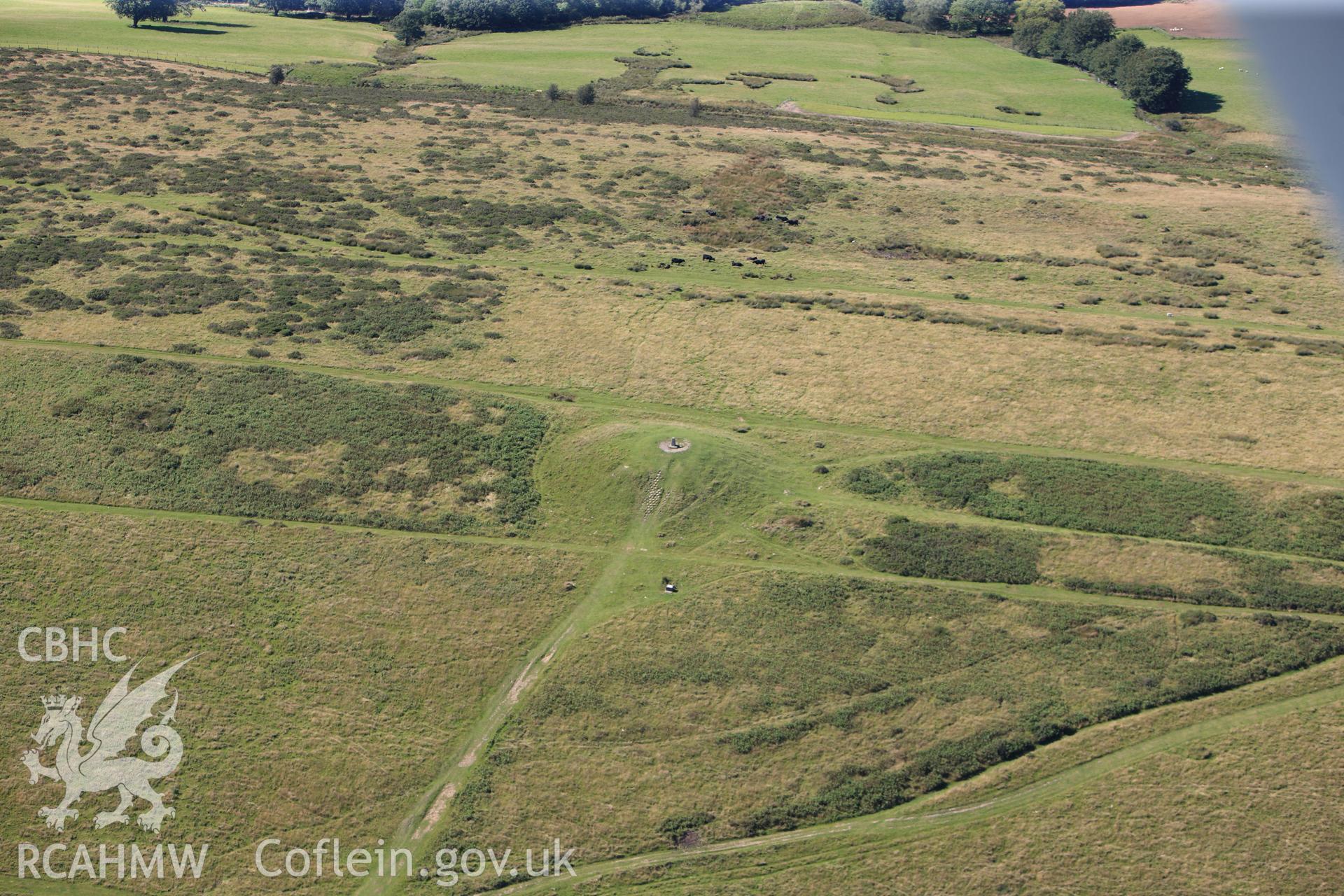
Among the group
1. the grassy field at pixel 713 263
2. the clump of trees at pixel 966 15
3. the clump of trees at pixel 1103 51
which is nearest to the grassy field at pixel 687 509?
the grassy field at pixel 713 263

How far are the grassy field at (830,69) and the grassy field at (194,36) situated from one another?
17496mm

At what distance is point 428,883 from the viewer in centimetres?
4191

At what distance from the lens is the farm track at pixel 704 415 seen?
6669 cm

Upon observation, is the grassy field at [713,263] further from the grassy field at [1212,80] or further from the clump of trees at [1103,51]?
the grassy field at [1212,80]

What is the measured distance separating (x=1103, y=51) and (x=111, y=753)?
539 feet

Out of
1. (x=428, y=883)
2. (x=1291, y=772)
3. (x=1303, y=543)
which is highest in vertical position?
(x=1303, y=543)

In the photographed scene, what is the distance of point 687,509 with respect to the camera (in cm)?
6119

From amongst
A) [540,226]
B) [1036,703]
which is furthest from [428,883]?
[540,226]

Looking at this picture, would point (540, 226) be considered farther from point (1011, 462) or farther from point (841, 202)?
point (1011, 462)

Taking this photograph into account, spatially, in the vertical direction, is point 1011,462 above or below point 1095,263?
below

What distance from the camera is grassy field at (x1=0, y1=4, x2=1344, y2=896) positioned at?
44781mm

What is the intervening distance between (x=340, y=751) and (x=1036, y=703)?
105ft

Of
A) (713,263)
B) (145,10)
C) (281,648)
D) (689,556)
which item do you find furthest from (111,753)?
(145,10)

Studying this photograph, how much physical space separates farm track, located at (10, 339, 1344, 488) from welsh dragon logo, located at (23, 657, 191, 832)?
100 feet
